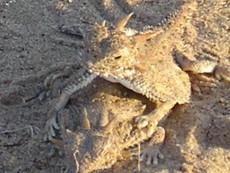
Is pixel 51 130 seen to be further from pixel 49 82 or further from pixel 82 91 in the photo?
pixel 49 82

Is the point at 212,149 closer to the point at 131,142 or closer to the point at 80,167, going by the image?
the point at 131,142

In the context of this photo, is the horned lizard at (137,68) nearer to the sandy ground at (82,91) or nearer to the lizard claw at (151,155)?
the lizard claw at (151,155)

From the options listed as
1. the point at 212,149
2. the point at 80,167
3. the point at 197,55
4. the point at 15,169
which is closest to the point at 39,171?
the point at 15,169

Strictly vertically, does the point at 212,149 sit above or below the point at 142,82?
below

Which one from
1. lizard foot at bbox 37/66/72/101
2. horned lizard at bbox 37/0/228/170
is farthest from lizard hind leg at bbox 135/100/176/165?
lizard foot at bbox 37/66/72/101

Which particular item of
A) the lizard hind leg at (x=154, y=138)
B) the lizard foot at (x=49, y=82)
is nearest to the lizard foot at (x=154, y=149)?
the lizard hind leg at (x=154, y=138)

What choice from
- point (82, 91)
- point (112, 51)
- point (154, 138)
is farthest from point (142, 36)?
point (154, 138)
